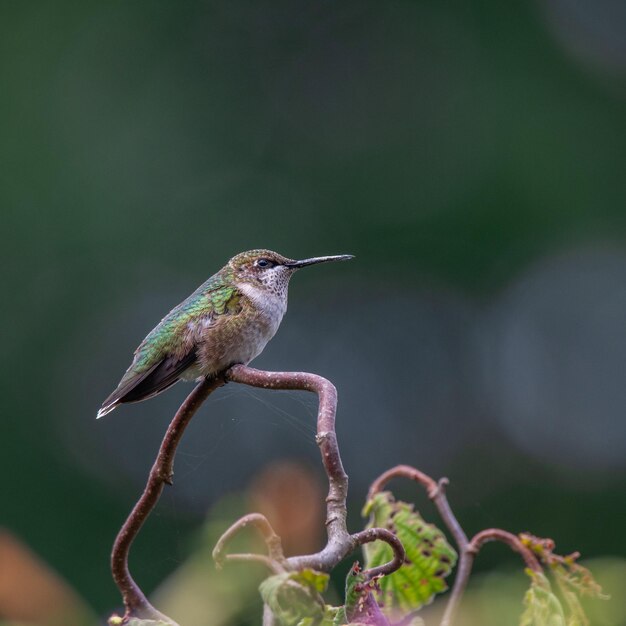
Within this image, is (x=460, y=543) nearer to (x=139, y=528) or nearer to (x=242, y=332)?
(x=139, y=528)

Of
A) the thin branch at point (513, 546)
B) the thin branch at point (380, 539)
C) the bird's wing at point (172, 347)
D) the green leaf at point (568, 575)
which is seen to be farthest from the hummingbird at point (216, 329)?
the thin branch at point (380, 539)

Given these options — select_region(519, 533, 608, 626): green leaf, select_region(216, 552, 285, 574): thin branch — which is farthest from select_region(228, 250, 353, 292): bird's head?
select_region(216, 552, 285, 574): thin branch

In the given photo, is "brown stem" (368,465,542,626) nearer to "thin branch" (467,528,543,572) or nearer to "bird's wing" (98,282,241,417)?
"thin branch" (467,528,543,572)

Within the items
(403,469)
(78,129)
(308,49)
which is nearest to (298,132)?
(308,49)

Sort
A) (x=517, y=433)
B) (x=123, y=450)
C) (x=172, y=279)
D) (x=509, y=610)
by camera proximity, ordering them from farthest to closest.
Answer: (x=517, y=433)
(x=172, y=279)
(x=123, y=450)
(x=509, y=610)

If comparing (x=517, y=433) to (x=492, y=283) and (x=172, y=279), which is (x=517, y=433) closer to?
(x=492, y=283)

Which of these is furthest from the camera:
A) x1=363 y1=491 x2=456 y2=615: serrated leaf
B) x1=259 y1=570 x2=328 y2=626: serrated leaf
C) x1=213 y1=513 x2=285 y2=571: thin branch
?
x1=363 y1=491 x2=456 y2=615: serrated leaf

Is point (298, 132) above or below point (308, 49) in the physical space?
A: below
